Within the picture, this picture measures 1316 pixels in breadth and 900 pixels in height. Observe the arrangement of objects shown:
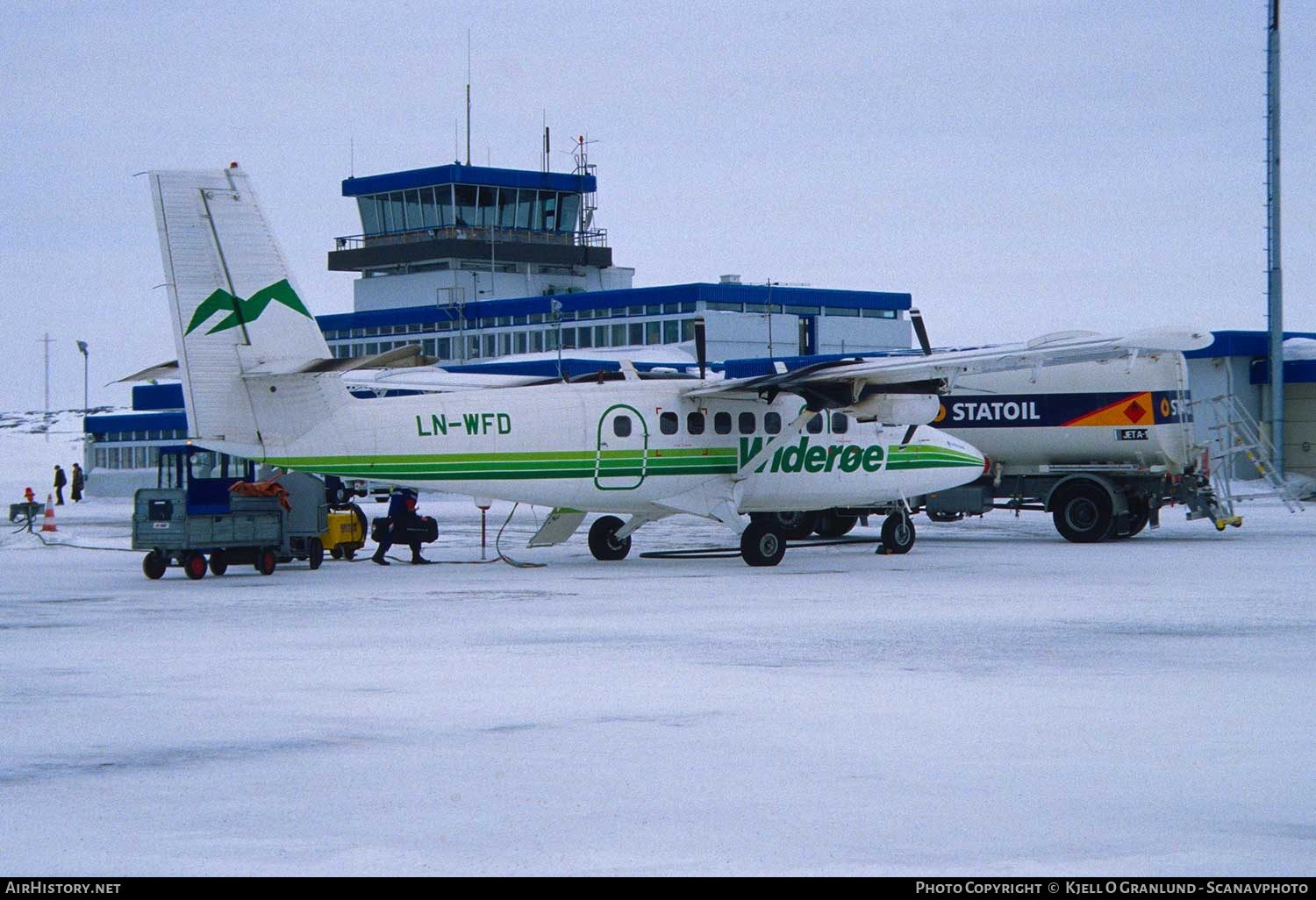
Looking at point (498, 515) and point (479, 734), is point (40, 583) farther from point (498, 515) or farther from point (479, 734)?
point (498, 515)

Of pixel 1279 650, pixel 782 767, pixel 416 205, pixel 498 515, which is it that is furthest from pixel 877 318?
pixel 782 767

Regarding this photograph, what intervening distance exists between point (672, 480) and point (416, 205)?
2300 inches

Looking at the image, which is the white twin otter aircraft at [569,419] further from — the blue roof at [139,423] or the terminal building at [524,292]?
the blue roof at [139,423]

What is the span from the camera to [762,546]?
976 inches

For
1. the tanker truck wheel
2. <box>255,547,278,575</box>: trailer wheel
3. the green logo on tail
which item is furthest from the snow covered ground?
the tanker truck wheel

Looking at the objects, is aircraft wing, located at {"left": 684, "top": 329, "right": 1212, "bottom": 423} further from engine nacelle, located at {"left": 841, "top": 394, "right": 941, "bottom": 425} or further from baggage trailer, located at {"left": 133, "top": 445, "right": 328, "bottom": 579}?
baggage trailer, located at {"left": 133, "top": 445, "right": 328, "bottom": 579}

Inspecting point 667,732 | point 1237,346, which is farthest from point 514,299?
point 667,732

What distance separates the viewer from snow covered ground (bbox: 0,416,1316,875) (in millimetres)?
7020

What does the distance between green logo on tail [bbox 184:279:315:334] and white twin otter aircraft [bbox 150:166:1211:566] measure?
26 millimetres

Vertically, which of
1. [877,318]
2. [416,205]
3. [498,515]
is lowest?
[498,515]

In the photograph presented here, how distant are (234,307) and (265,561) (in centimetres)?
479

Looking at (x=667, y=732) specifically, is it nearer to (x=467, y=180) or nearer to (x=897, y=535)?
(x=897, y=535)

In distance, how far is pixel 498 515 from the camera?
1954 inches

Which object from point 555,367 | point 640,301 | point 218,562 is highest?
point 640,301
